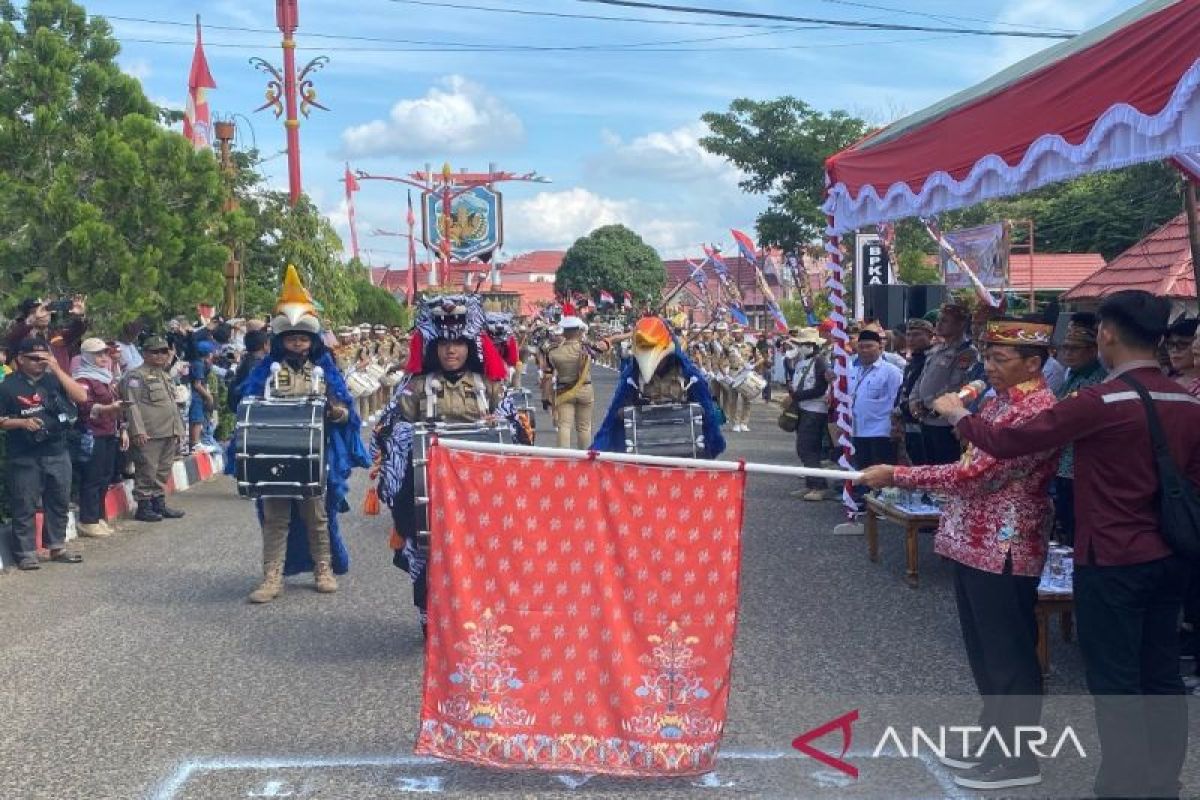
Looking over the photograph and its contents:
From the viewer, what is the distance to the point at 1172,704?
13.5 feet

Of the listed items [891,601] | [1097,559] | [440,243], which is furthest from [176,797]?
[440,243]

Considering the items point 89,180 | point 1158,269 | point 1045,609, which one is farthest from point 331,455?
point 1158,269

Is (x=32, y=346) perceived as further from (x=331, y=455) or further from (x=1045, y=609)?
(x=1045, y=609)

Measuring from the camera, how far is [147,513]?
37.1 feet

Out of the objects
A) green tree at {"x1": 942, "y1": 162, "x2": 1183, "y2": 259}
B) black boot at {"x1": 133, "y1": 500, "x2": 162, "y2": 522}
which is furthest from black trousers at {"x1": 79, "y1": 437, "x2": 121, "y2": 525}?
green tree at {"x1": 942, "y1": 162, "x2": 1183, "y2": 259}

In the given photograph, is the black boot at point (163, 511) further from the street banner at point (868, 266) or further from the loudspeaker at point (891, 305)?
the street banner at point (868, 266)

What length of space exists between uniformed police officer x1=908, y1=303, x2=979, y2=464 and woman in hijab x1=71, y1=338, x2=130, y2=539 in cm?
649

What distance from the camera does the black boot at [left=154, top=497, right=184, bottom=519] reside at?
37.5 ft

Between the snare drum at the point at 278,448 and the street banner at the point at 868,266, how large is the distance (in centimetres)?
1364

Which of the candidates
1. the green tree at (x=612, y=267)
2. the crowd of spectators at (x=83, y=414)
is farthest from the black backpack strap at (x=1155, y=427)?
the green tree at (x=612, y=267)

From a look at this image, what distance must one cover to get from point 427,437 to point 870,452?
5.06 m

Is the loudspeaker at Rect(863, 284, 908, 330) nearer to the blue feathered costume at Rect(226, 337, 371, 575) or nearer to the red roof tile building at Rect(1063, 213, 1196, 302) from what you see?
the red roof tile building at Rect(1063, 213, 1196, 302)

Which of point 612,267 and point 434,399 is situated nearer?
point 434,399

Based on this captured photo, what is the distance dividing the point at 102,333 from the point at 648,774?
37.0 feet
